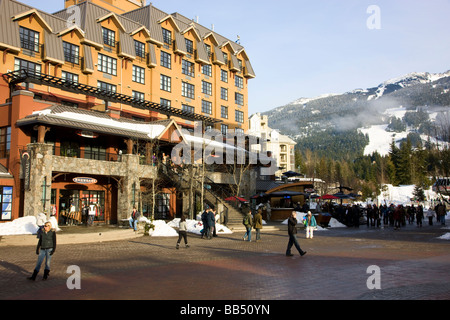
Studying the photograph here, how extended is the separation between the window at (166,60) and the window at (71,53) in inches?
404

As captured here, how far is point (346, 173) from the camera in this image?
15875cm

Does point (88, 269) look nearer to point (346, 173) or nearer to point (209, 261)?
point (209, 261)

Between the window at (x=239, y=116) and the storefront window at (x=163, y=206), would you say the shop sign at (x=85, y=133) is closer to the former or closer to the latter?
the storefront window at (x=163, y=206)

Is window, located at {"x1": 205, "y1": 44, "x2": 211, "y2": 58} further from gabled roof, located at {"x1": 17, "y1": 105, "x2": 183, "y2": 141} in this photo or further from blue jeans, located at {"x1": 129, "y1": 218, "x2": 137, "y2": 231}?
blue jeans, located at {"x1": 129, "y1": 218, "x2": 137, "y2": 231}

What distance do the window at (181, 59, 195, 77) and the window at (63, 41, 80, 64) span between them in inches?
521

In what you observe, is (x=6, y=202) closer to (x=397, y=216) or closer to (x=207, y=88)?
(x=207, y=88)

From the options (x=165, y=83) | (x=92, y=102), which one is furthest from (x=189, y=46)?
(x=92, y=102)

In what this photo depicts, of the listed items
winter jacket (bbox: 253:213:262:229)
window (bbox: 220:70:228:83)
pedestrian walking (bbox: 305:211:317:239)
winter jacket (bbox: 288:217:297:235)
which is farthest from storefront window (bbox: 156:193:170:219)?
winter jacket (bbox: 288:217:297:235)

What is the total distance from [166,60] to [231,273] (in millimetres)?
36377

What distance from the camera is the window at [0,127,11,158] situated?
2825 cm

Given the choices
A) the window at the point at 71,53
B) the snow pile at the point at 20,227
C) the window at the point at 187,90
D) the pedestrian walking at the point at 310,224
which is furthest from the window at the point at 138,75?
the pedestrian walking at the point at 310,224

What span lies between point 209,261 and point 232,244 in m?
6.38

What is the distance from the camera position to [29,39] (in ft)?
109
